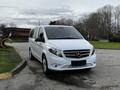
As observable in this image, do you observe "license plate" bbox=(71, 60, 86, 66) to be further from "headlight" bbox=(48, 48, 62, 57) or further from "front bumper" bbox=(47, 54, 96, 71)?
"headlight" bbox=(48, 48, 62, 57)

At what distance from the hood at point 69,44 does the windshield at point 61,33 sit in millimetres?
577

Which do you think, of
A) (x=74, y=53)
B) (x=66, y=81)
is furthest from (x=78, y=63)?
(x=66, y=81)

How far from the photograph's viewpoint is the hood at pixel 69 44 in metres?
8.54

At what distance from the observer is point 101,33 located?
77000 mm

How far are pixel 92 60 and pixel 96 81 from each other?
1252mm

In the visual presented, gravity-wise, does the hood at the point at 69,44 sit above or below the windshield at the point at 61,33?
below

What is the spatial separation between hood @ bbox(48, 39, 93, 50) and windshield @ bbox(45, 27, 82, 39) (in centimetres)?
58

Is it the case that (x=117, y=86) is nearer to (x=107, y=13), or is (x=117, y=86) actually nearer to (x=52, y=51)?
(x=52, y=51)

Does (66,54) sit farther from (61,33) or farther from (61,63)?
(61,33)

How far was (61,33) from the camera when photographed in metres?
10.1

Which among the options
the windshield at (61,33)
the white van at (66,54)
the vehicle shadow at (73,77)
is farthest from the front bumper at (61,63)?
the windshield at (61,33)

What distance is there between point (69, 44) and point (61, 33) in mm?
1476


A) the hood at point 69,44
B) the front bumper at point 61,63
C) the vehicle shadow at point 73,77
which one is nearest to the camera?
the vehicle shadow at point 73,77

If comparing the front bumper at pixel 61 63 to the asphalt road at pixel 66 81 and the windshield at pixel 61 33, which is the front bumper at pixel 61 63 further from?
the windshield at pixel 61 33
